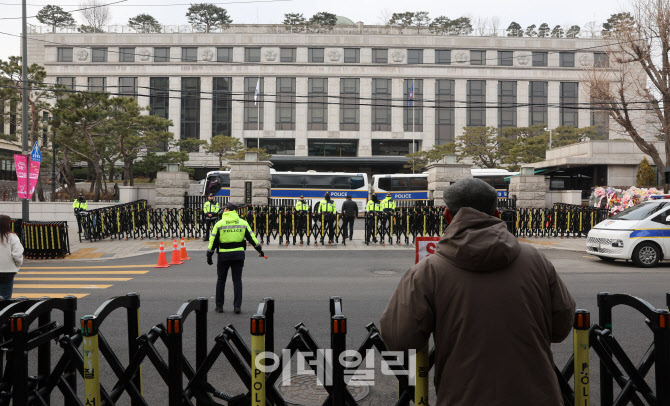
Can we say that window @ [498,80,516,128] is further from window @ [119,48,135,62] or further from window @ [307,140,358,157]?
window @ [119,48,135,62]

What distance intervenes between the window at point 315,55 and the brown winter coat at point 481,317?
59.9 metres

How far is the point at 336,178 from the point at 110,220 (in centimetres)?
1911

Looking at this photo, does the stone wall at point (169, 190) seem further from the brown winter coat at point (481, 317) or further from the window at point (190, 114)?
the window at point (190, 114)

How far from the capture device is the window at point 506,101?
58.8m

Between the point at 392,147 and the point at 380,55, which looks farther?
the point at 392,147

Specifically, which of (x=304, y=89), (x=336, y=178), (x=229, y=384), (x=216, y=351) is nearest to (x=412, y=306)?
(x=216, y=351)

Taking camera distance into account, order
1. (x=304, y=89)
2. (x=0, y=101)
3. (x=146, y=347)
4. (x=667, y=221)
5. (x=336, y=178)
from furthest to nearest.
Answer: (x=304, y=89), (x=336, y=178), (x=0, y=101), (x=667, y=221), (x=146, y=347)

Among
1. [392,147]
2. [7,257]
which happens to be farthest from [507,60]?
[7,257]

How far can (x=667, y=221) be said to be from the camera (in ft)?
44.9

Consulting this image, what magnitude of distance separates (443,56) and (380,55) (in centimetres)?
754

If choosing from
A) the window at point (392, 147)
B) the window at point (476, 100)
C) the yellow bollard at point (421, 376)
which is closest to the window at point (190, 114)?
the window at point (392, 147)

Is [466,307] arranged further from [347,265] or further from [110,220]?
[110,220]

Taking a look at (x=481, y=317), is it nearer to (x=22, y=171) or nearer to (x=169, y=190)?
(x=22, y=171)

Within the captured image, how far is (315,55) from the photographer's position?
196 feet
